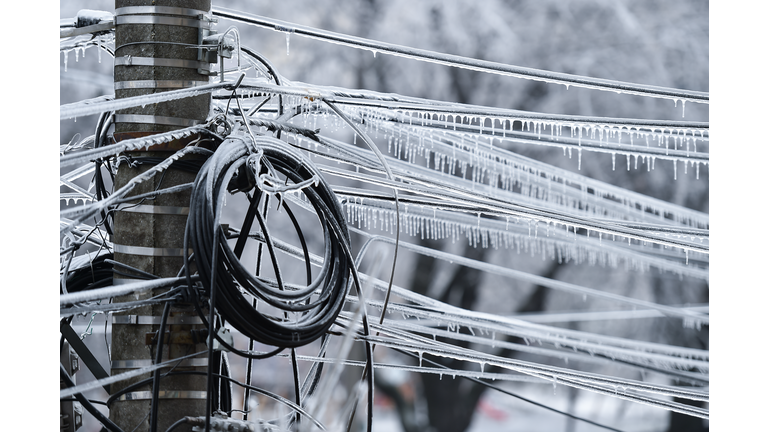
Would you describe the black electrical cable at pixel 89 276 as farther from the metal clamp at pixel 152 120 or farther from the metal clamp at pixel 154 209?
the metal clamp at pixel 152 120

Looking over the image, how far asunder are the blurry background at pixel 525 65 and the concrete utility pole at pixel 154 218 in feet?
19.1

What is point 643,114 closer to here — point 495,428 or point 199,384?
point 199,384

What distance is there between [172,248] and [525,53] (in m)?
7.08

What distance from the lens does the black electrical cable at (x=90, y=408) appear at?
1924 mm

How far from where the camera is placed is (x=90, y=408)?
1.95 metres

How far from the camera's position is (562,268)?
8.97 meters

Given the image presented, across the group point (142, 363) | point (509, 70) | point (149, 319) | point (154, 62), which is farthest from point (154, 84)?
point (509, 70)

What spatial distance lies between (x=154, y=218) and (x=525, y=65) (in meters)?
6.98

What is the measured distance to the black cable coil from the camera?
1850mm

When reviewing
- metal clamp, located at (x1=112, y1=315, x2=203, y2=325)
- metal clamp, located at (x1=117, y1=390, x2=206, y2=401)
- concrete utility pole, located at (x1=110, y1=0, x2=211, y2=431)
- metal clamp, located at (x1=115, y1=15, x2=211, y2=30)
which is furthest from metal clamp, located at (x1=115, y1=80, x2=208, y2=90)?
metal clamp, located at (x1=117, y1=390, x2=206, y2=401)

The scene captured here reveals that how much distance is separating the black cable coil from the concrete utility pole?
0.54 ft

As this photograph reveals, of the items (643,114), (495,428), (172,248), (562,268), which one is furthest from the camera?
(495,428)
